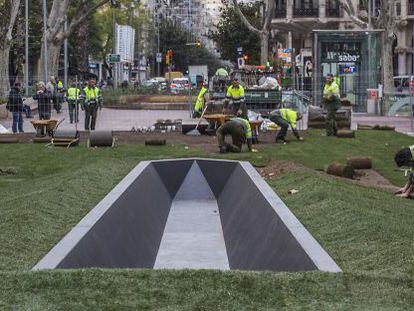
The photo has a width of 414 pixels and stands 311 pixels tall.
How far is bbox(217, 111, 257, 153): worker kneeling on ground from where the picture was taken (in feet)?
71.4

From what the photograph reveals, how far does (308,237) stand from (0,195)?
270 inches

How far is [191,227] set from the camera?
50.7 ft

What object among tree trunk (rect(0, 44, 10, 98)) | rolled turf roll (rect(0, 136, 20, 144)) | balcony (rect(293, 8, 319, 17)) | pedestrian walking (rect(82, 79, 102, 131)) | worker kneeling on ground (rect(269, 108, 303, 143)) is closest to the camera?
worker kneeling on ground (rect(269, 108, 303, 143))

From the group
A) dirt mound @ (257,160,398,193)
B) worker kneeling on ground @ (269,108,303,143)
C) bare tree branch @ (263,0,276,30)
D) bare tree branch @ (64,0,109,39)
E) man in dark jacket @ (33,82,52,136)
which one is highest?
bare tree branch @ (263,0,276,30)

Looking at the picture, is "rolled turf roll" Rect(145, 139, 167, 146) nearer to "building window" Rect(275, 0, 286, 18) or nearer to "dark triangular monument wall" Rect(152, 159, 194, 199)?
"dark triangular monument wall" Rect(152, 159, 194, 199)

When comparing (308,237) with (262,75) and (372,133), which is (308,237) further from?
(262,75)

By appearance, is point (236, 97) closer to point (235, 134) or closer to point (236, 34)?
point (235, 134)

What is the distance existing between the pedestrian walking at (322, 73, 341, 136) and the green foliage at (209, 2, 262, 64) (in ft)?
197

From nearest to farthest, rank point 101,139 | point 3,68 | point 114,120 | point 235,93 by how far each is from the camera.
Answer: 1. point 101,139
2. point 235,93
3. point 114,120
4. point 3,68

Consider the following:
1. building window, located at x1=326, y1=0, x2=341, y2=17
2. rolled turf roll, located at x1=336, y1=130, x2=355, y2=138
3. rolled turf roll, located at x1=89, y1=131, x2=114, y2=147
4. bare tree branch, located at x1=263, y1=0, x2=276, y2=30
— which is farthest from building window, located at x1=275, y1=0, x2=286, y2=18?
rolled turf roll, located at x1=89, y1=131, x2=114, y2=147

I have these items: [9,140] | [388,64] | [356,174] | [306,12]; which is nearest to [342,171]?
[356,174]

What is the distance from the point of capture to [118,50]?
64.4m

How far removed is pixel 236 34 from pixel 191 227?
73.5 meters

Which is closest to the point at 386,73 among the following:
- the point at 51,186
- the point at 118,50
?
the point at 118,50
